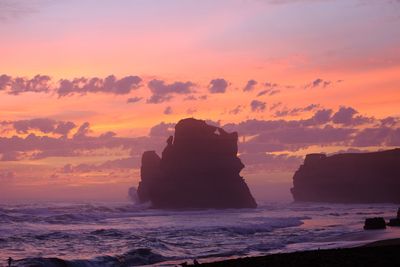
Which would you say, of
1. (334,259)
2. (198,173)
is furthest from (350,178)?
(334,259)

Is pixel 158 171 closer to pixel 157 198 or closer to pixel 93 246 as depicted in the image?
pixel 157 198

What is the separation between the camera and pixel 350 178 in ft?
593

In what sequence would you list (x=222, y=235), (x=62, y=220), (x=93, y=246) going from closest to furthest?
(x=93, y=246) → (x=222, y=235) → (x=62, y=220)

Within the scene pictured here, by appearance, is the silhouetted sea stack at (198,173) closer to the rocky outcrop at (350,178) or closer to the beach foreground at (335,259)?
the rocky outcrop at (350,178)

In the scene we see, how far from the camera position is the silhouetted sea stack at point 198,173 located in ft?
429

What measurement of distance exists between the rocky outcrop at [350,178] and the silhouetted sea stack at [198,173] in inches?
2258

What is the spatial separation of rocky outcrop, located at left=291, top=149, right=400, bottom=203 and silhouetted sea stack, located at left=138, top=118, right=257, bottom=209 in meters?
57.3

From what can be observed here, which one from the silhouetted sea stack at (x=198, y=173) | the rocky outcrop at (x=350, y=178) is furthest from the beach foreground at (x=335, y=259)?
the rocky outcrop at (x=350, y=178)

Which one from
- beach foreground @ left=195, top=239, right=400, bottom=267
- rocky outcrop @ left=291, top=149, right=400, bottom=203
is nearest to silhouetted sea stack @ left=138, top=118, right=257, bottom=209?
rocky outcrop @ left=291, top=149, right=400, bottom=203

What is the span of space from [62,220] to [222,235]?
31.0 meters

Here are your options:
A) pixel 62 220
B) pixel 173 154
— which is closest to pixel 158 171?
pixel 173 154

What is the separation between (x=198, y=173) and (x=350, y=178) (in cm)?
7006

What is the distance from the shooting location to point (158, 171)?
136 metres

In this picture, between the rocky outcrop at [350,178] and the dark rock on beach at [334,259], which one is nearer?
the dark rock on beach at [334,259]
